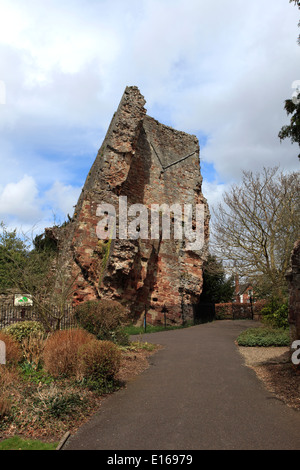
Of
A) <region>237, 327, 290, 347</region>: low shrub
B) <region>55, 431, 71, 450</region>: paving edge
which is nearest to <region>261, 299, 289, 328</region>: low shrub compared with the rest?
<region>237, 327, 290, 347</region>: low shrub

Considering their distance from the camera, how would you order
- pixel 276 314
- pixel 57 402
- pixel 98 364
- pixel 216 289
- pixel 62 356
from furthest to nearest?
pixel 216 289 → pixel 276 314 → pixel 62 356 → pixel 98 364 → pixel 57 402

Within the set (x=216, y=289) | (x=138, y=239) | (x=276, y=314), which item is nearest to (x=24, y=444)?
(x=138, y=239)

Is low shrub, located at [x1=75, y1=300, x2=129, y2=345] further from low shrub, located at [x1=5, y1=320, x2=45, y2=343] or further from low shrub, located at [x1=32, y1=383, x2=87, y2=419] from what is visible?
low shrub, located at [x1=32, y1=383, x2=87, y2=419]

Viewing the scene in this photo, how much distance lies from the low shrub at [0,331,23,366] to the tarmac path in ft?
8.16

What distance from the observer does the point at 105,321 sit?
10273mm

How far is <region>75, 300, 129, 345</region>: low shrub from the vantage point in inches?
401

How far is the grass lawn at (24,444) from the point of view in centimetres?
415

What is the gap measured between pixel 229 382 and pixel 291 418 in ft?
6.64

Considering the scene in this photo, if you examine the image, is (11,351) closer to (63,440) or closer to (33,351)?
(33,351)

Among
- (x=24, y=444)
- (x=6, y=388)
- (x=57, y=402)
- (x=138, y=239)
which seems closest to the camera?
(x=24, y=444)

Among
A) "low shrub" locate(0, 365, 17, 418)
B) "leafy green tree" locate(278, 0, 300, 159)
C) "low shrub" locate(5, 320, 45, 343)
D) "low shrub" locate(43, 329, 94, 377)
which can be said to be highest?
"leafy green tree" locate(278, 0, 300, 159)

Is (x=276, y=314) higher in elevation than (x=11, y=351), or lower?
higher

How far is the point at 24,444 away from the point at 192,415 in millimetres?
2400

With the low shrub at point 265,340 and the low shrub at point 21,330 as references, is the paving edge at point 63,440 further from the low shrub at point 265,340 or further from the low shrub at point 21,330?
the low shrub at point 265,340
